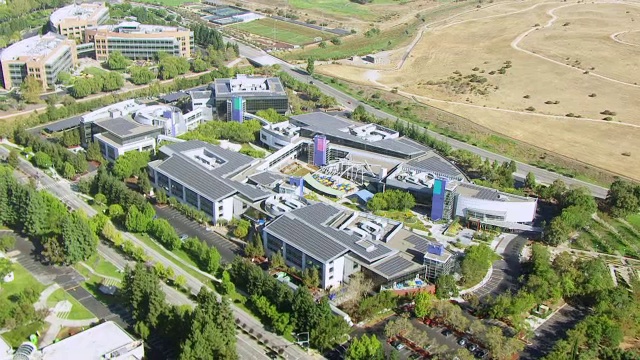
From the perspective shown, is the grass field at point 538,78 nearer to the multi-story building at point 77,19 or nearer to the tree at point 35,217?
the multi-story building at point 77,19

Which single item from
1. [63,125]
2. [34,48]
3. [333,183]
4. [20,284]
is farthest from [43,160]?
[34,48]

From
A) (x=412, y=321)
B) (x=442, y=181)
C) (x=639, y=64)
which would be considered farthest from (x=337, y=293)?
(x=639, y=64)

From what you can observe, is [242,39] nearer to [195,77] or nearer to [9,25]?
[195,77]

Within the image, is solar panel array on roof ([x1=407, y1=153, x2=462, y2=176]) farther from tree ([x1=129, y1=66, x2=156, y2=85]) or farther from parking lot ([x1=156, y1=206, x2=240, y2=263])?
tree ([x1=129, y1=66, x2=156, y2=85])

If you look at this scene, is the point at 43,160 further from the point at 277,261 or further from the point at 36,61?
the point at 277,261

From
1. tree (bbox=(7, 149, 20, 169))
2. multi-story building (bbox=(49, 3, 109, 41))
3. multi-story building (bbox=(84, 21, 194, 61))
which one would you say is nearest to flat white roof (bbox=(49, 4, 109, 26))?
multi-story building (bbox=(49, 3, 109, 41))

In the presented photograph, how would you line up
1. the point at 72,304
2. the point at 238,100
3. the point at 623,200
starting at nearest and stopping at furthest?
the point at 72,304 < the point at 623,200 < the point at 238,100

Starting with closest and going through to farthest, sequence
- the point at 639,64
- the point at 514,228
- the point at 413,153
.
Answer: the point at 514,228 → the point at 413,153 → the point at 639,64

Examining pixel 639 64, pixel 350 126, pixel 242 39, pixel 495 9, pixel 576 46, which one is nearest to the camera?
pixel 350 126
